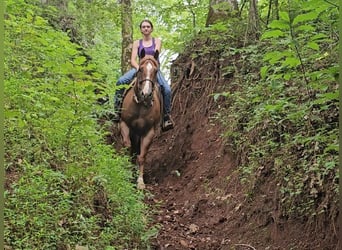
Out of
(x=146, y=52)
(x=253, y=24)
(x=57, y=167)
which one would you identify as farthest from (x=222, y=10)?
(x=57, y=167)

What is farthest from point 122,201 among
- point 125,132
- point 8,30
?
point 125,132

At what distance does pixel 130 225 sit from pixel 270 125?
8.51ft

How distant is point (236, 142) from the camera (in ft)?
25.6

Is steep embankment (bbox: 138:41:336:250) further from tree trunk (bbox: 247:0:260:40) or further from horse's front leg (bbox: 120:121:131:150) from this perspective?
tree trunk (bbox: 247:0:260:40)

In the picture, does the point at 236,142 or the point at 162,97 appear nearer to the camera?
the point at 236,142

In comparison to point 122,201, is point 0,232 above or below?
above

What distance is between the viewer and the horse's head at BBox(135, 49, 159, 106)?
887cm

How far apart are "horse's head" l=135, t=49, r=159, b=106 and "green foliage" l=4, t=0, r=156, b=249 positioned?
2416 millimetres

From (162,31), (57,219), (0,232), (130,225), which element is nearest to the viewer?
(0,232)

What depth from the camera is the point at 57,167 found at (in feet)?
18.0

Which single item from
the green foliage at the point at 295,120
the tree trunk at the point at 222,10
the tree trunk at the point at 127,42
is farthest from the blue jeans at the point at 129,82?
the tree trunk at the point at 127,42

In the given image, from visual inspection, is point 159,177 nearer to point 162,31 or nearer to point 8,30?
point 8,30

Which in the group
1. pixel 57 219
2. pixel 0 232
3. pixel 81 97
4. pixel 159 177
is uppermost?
pixel 0 232

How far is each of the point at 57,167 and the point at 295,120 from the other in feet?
9.76
